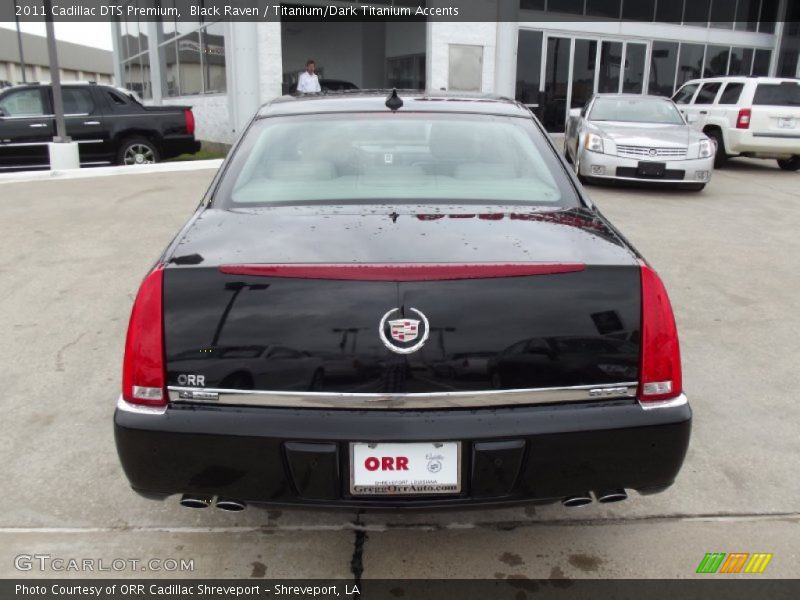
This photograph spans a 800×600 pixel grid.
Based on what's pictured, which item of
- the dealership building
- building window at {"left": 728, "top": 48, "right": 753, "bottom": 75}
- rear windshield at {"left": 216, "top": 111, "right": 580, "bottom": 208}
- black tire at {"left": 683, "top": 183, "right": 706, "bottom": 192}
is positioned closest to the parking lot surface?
rear windshield at {"left": 216, "top": 111, "right": 580, "bottom": 208}

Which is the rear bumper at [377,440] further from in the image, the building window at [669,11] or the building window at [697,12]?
the building window at [697,12]

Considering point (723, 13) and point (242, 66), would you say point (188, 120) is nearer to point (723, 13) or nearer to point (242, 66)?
point (242, 66)

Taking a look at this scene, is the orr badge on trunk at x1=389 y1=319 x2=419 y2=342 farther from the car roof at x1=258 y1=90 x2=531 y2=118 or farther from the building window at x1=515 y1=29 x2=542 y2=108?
the building window at x1=515 y1=29 x2=542 y2=108

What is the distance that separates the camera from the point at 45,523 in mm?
2592

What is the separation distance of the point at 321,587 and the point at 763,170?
1359 cm

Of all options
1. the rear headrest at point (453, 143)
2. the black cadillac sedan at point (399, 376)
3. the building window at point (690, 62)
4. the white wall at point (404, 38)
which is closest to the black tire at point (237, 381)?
the black cadillac sedan at point (399, 376)

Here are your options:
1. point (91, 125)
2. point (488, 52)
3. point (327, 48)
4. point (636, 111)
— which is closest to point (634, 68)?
point (488, 52)

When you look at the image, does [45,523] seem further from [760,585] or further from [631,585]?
[760,585]

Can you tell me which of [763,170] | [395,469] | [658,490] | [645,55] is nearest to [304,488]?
[395,469]

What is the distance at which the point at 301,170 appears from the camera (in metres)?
2.88

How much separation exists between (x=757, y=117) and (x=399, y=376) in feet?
40.6

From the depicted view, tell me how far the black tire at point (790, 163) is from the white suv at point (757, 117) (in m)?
0.61

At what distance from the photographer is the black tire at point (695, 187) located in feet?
32.3

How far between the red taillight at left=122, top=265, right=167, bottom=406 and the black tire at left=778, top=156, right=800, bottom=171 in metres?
14.0
